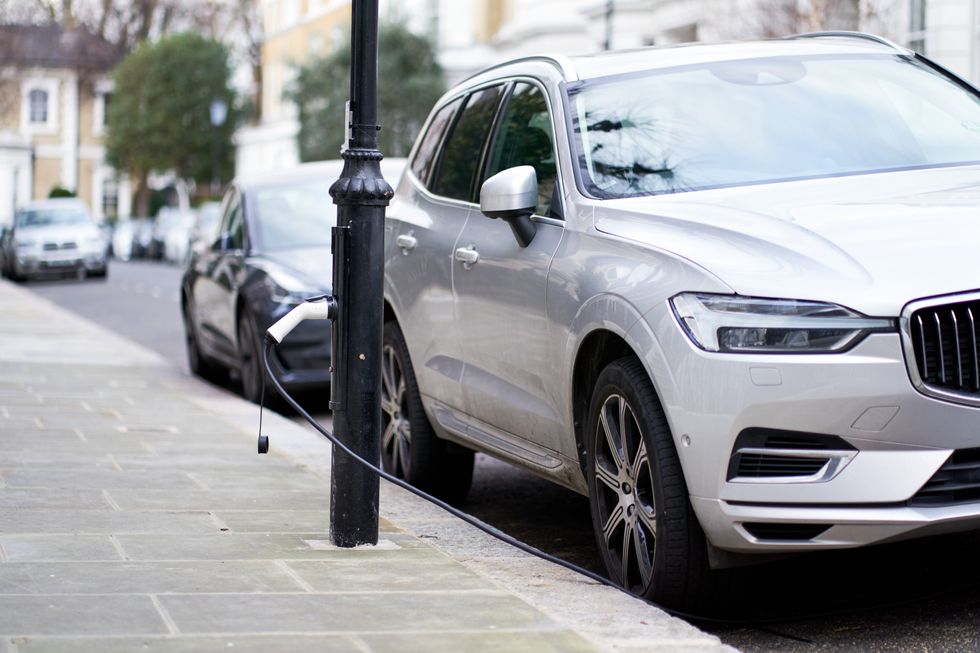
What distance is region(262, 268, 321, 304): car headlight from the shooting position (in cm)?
1034

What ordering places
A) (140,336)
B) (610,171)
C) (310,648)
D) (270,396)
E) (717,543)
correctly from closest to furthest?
1. (310,648)
2. (717,543)
3. (610,171)
4. (270,396)
5. (140,336)

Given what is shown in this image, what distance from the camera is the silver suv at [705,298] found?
13.8 feet

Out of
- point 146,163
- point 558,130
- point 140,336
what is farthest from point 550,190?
point 146,163

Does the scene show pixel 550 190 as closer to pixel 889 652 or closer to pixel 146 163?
pixel 889 652

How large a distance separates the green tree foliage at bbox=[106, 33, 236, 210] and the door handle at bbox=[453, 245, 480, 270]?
66.6 metres

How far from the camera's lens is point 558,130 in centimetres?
577

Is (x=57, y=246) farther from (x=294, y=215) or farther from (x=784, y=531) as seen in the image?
(x=784, y=531)

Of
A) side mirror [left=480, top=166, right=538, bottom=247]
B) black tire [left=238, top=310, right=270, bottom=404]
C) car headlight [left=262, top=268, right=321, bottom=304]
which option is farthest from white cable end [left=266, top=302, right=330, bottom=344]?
black tire [left=238, top=310, right=270, bottom=404]

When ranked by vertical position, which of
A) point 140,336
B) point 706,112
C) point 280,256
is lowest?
point 140,336

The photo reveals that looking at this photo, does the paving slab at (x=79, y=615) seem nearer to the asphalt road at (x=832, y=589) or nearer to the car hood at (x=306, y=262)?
the asphalt road at (x=832, y=589)

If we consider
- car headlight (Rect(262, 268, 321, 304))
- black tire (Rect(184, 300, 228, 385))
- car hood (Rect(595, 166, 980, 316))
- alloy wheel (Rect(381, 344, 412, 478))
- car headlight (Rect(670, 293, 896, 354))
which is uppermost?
car hood (Rect(595, 166, 980, 316))

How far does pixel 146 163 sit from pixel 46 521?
2714 inches

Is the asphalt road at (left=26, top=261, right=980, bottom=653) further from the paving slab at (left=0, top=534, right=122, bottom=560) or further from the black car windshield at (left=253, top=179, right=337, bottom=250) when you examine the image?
the black car windshield at (left=253, top=179, right=337, bottom=250)

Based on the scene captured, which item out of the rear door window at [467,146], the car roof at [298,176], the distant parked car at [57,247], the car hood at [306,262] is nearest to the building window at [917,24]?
the car roof at [298,176]
